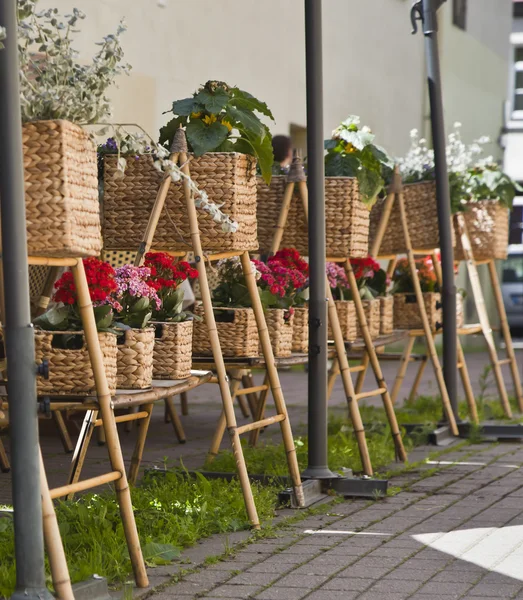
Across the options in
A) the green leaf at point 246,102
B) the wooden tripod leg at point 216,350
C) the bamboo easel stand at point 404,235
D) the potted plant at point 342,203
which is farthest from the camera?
the bamboo easel stand at point 404,235

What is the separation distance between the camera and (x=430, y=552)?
4027 mm

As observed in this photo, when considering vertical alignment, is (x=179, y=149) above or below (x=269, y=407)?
above

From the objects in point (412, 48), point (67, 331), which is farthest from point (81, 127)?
point (412, 48)

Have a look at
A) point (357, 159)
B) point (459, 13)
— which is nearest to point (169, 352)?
point (357, 159)

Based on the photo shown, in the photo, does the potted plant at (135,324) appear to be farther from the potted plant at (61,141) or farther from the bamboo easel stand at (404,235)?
the bamboo easel stand at (404,235)

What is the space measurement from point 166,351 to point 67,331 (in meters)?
0.68

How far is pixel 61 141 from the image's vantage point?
10.6 ft

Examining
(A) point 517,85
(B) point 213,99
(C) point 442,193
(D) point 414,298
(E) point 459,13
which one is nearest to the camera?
(B) point 213,99

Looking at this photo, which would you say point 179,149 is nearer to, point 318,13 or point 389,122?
point 318,13

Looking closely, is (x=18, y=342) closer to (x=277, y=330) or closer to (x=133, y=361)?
(x=133, y=361)

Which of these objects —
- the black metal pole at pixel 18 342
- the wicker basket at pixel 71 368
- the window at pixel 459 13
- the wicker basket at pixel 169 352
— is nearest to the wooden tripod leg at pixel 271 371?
the wicker basket at pixel 169 352

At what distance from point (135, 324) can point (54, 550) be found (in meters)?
1.18

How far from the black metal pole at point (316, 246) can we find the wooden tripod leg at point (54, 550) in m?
2.05

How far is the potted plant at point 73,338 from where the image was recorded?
12.3 feet
